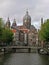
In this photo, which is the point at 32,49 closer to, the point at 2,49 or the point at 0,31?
the point at 2,49

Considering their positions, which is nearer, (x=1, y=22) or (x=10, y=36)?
(x=1, y=22)

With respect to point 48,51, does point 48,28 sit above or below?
above

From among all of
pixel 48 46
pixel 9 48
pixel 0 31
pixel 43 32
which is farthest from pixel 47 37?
pixel 9 48

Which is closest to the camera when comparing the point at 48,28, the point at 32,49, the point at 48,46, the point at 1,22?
the point at 48,28

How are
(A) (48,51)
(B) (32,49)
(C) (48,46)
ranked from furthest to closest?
(B) (32,49), (C) (48,46), (A) (48,51)

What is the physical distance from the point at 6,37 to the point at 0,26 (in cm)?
3394

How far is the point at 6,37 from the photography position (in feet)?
383

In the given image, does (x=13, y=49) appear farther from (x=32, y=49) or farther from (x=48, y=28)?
(x=48, y=28)

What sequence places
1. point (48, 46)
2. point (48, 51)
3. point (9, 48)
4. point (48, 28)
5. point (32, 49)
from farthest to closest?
1. point (32, 49)
2. point (9, 48)
3. point (48, 46)
4. point (48, 51)
5. point (48, 28)

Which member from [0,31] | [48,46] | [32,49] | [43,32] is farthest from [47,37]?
[32,49]

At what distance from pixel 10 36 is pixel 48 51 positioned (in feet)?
94.6

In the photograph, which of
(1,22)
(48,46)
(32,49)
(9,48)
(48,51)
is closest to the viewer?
(1,22)

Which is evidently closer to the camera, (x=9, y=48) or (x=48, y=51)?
(x=48, y=51)

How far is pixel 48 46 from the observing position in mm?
112812
